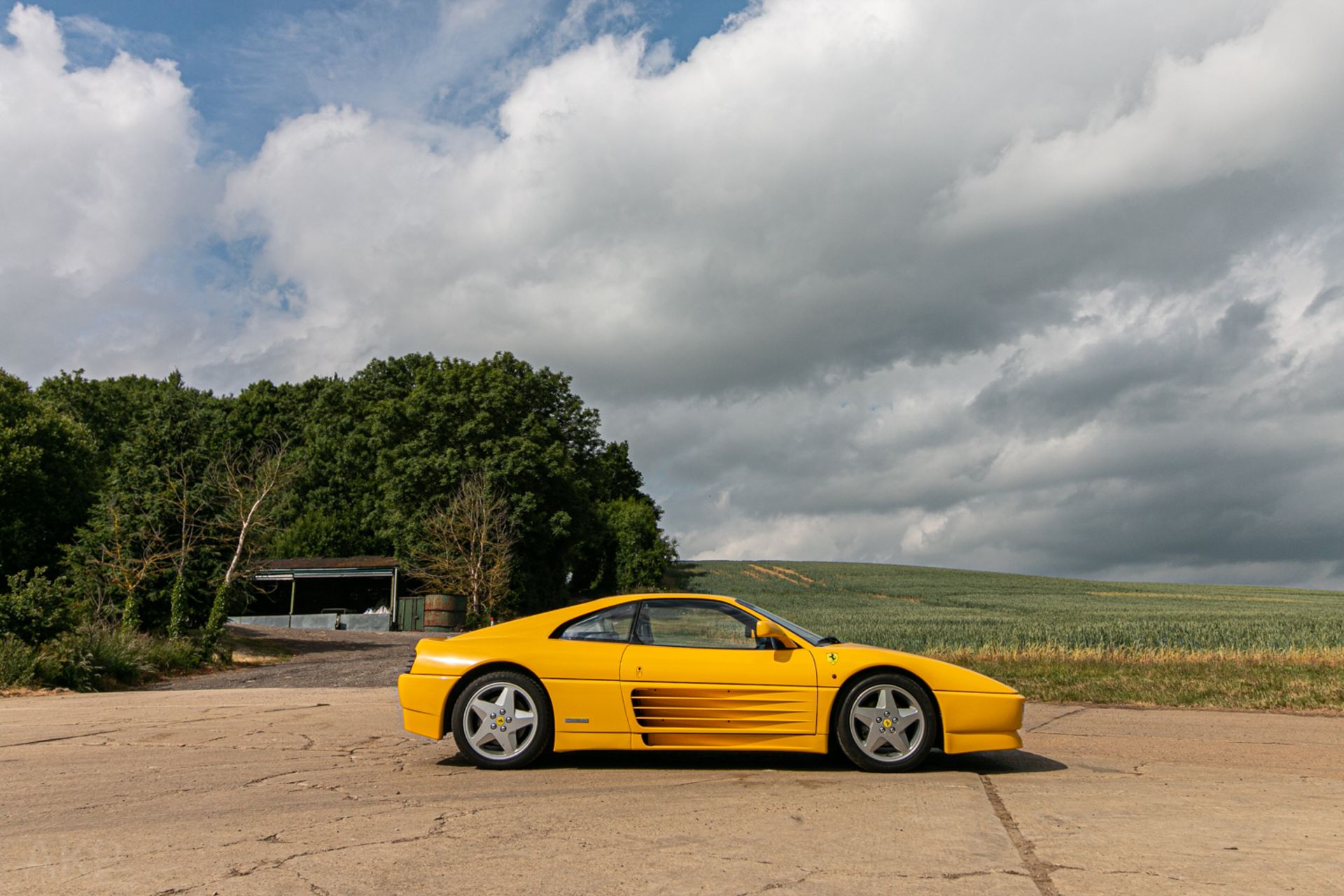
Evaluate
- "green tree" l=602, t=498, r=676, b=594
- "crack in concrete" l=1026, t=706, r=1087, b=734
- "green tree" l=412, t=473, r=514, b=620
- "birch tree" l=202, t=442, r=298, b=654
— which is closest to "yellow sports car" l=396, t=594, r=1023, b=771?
"crack in concrete" l=1026, t=706, r=1087, b=734

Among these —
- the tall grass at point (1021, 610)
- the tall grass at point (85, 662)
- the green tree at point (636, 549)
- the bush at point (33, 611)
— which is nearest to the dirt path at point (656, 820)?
the tall grass at point (85, 662)

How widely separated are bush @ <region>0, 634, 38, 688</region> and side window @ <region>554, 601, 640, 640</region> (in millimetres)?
11530

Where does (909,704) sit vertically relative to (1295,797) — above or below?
above

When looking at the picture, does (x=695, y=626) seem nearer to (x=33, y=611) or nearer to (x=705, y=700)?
(x=705, y=700)

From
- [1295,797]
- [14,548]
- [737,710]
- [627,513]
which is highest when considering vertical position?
[627,513]

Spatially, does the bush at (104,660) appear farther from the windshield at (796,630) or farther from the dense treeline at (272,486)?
the windshield at (796,630)

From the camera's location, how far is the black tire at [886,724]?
6.76 metres

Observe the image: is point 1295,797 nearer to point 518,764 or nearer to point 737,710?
point 737,710

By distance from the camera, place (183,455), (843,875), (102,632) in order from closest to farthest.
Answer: (843,875) < (102,632) < (183,455)

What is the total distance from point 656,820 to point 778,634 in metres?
2.00

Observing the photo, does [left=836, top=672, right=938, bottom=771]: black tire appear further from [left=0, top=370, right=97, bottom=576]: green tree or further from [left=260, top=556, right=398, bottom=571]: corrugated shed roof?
[left=260, top=556, right=398, bottom=571]: corrugated shed roof

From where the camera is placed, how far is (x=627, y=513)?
232 feet

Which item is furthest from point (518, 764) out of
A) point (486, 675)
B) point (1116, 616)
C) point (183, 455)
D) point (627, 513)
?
point (627, 513)

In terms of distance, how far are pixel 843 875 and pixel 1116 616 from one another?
44.8 m
